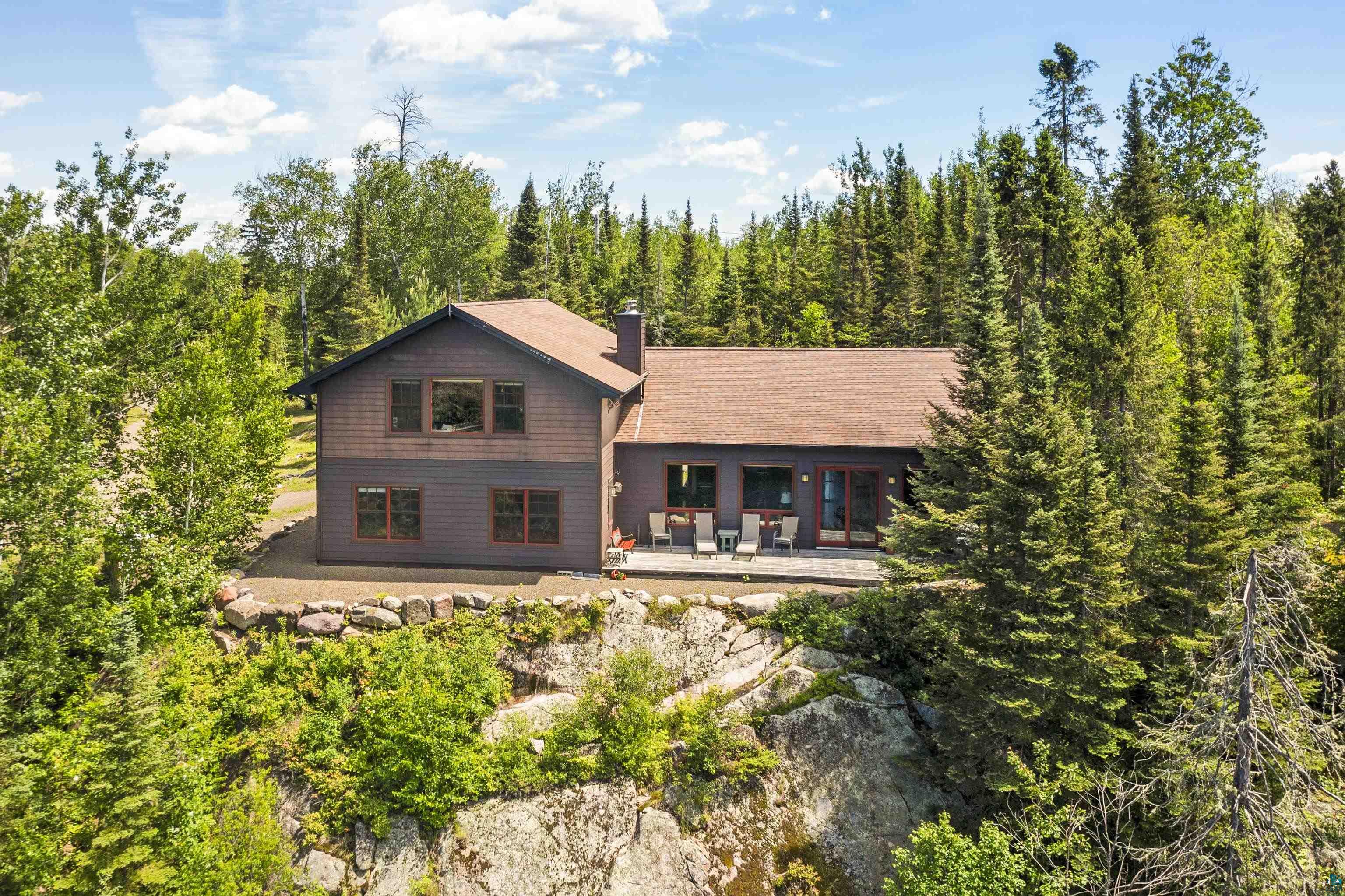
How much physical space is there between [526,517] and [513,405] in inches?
99.4

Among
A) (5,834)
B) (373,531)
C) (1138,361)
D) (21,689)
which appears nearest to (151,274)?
(373,531)

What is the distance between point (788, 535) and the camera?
18.6 meters

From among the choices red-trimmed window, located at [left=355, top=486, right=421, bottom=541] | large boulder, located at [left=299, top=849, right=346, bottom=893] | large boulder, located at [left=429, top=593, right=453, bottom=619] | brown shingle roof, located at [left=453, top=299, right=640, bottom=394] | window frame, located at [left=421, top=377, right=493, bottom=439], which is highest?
brown shingle roof, located at [left=453, top=299, right=640, bottom=394]

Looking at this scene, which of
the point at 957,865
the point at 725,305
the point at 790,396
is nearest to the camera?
the point at 957,865

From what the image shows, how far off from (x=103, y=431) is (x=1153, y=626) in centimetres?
2247

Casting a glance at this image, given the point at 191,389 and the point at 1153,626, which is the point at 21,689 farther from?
the point at 1153,626

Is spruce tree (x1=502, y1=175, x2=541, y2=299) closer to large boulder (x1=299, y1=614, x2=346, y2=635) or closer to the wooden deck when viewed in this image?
the wooden deck

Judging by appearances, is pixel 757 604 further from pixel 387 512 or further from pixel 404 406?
pixel 404 406

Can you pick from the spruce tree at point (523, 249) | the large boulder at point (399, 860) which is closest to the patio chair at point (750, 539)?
the large boulder at point (399, 860)

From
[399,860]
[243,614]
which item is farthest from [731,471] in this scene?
[243,614]

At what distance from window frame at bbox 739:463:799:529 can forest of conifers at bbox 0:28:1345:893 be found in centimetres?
441

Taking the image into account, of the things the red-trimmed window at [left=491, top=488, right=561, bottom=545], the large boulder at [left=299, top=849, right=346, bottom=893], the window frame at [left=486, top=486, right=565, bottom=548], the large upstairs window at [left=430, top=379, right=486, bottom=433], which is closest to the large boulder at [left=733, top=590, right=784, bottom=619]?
the window frame at [left=486, top=486, right=565, bottom=548]

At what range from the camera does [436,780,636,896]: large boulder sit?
1195 centimetres

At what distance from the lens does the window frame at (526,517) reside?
17328 millimetres
